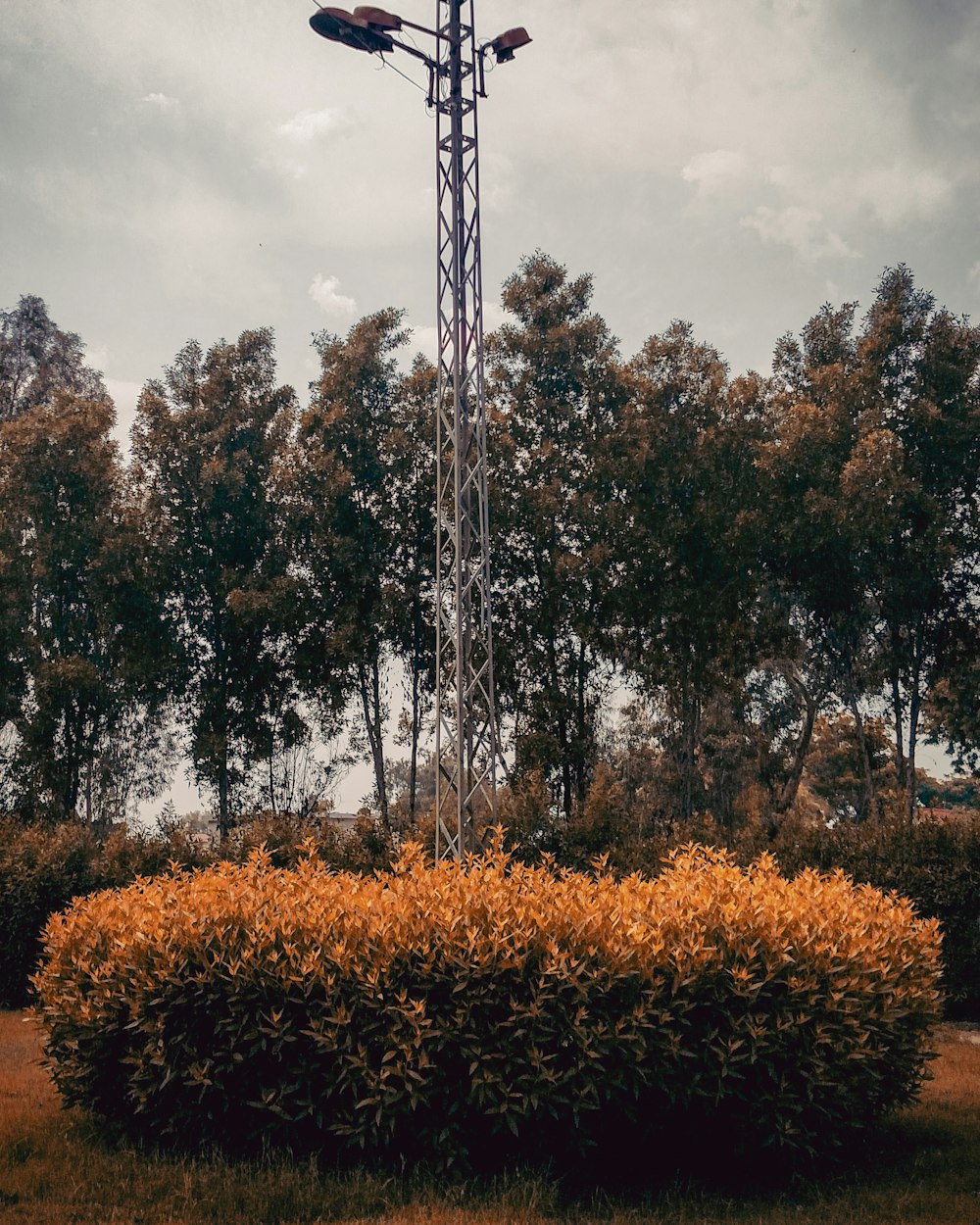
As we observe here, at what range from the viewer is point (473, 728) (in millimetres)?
9766

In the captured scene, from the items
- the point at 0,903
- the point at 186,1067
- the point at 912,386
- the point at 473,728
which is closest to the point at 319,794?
the point at 0,903

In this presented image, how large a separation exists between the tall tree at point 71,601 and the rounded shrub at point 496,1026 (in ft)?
46.3

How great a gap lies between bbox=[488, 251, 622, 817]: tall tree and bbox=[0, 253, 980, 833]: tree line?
6 centimetres

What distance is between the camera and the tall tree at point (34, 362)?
79.9 ft

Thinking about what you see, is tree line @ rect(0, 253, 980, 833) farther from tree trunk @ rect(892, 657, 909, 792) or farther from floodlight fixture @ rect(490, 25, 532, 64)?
floodlight fixture @ rect(490, 25, 532, 64)

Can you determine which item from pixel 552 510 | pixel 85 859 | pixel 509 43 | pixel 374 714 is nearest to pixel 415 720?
pixel 374 714

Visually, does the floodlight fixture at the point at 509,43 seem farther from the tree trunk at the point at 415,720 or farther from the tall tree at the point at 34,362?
the tall tree at the point at 34,362

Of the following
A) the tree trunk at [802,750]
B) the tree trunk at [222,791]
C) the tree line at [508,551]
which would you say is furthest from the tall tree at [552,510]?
the tree trunk at [222,791]

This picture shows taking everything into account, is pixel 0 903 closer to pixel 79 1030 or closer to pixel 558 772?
pixel 79 1030

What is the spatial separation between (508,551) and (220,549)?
572 centimetres

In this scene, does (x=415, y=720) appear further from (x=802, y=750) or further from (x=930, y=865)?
(x=930, y=865)

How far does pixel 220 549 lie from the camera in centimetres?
2020

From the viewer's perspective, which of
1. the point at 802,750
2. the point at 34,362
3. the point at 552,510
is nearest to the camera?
the point at 552,510

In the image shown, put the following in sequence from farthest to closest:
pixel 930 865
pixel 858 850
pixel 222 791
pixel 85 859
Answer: pixel 222 791 → pixel 85 859 → pixel 858 850 → pixel 930 865
